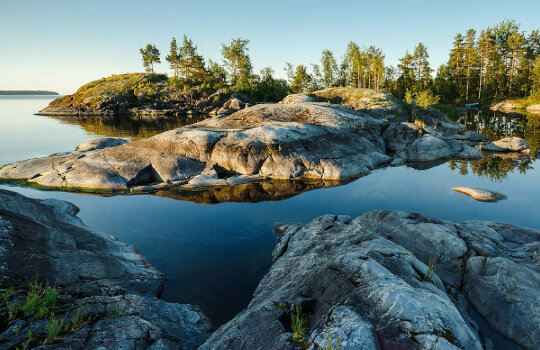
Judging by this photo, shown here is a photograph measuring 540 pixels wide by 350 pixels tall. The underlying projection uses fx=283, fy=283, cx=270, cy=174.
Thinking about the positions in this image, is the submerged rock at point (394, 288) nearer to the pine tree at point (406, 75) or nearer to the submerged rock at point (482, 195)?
the submerged rock at point (482, 195)

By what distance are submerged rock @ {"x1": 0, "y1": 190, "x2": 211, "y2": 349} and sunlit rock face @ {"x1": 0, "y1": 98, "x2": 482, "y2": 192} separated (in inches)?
456

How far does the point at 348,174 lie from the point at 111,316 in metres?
23.7

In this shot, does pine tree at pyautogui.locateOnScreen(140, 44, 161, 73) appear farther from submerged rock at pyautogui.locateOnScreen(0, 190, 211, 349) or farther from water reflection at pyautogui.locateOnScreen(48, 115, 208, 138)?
submerged rock at pyautogui.locateOnScreen(0, 190, 211, 349)

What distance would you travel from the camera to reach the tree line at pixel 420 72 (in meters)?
101

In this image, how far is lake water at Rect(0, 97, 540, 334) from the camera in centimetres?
1294

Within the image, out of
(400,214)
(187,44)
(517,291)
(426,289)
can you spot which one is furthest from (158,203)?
(187,44)

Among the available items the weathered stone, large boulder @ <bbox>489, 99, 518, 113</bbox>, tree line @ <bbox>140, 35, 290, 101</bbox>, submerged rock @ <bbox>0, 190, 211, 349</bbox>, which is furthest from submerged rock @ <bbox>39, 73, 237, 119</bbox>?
the weathered stone

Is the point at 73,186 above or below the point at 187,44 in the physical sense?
below

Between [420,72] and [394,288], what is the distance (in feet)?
408

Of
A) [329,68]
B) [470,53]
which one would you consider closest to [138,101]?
[329,68]

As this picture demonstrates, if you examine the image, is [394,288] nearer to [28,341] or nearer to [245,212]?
[28,341]

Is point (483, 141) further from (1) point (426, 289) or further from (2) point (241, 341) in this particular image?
(2) point (241, 341)

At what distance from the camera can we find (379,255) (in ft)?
28.1

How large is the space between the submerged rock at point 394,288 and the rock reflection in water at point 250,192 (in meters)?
8.67
